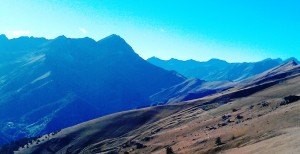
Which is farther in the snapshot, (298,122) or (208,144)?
(208,144)

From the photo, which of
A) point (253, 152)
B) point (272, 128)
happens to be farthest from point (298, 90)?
point (253, 152)

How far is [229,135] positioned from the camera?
325ft

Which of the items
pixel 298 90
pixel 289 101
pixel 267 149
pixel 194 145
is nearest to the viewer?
pixel 267 149

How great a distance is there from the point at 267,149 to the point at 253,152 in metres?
2.86

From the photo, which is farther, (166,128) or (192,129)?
(166,128)

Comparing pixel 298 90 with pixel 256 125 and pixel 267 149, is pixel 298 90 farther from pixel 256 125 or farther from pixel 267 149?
pixel 267 149

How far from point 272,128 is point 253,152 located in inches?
967

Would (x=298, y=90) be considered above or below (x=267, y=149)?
above

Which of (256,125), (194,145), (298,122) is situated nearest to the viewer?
(298,122)

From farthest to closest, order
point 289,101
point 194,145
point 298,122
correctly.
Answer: point 289,101, point 194,145, point 298,122

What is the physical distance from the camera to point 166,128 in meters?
191

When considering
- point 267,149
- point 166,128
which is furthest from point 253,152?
point 166,128

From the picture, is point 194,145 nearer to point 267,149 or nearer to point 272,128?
point 272,128

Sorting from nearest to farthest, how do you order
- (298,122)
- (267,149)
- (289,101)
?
1. (267,149)
2. (298,122)
3. (289,101)
